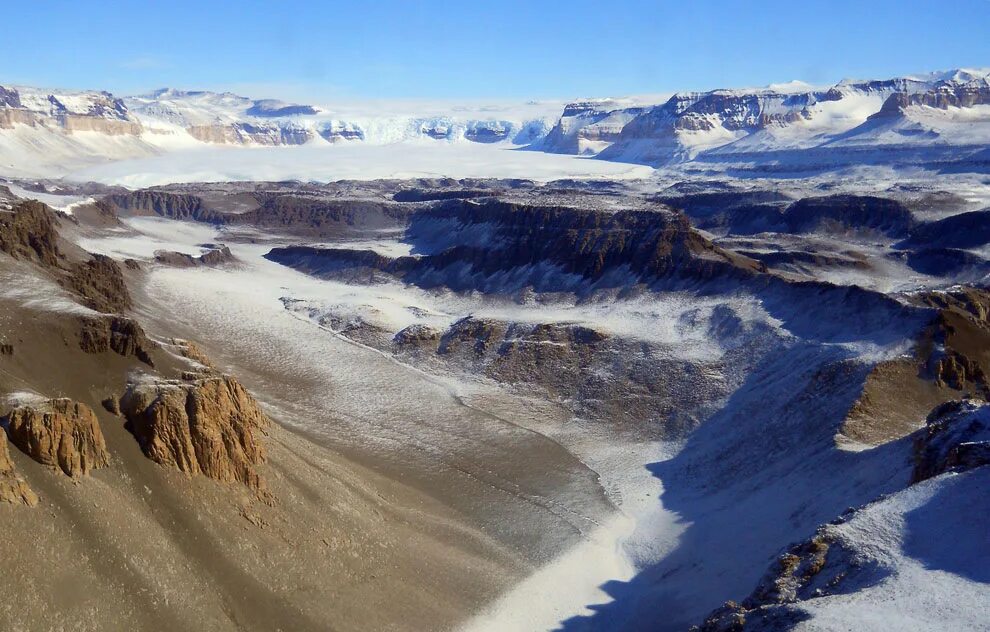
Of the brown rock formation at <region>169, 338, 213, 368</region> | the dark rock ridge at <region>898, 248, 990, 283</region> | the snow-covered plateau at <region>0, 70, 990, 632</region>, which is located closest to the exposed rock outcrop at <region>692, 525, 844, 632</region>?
the snow-covered plateau at <region>0, 70, 990, 632</region>

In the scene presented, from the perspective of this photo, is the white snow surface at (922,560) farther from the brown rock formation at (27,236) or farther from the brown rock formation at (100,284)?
the brown rock formation at (27,236)

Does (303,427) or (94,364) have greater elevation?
(94,364)

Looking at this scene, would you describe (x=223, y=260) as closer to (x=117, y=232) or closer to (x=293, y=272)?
(x=293, y=272)

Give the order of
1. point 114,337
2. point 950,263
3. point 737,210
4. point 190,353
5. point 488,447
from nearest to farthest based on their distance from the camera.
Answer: point 114,337, point 190,353, point 488,447, point 950,263, point 737,210

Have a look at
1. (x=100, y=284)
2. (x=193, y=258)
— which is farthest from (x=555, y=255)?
(x=193, y=258)

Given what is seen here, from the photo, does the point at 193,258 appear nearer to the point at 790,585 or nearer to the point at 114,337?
the point at 114,337

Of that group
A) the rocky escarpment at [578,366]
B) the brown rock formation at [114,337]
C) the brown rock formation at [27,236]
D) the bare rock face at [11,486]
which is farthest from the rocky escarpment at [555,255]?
the bare rock face at [11,486]

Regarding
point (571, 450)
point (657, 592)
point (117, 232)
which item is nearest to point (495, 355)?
point (571, 450)

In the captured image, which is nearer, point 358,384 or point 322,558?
point 322,558
